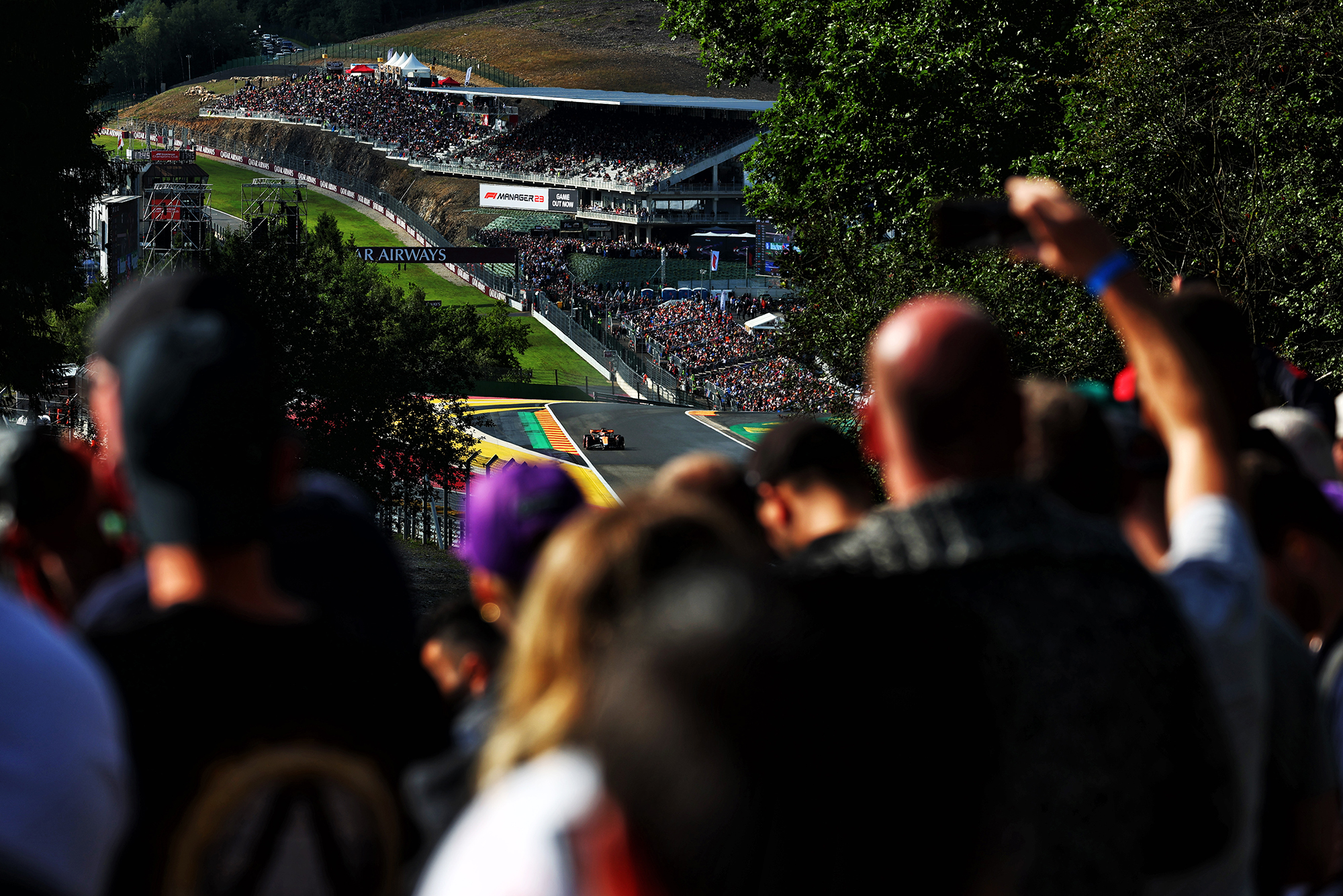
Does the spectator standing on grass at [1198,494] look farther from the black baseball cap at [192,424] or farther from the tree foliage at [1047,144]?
the tree foliage at [1047,144]

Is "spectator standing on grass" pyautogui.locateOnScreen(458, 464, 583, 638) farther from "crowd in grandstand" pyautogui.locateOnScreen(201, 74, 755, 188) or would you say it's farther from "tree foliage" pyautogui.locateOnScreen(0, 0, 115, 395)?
"crowd in grandstand" pyautogui.locateOnScreen(201, 74, 755, 188)

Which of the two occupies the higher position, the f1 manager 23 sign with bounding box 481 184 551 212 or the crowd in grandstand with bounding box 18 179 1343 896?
the crowd in grandstand with bounding box 18 179 1343 896

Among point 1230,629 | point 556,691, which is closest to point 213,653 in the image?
point 556,691

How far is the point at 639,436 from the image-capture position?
4850 centimetres

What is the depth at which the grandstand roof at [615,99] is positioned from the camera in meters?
99.8

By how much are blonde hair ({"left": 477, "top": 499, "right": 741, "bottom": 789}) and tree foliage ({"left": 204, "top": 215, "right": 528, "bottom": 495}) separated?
1191 inches

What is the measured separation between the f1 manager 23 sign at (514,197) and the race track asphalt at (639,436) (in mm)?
42243

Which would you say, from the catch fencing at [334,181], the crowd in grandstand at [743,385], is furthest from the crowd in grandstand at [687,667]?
the catch fencing at [334,181]

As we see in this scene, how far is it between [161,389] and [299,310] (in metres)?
32.6

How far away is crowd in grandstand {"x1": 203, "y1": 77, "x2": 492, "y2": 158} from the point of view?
109375 mm

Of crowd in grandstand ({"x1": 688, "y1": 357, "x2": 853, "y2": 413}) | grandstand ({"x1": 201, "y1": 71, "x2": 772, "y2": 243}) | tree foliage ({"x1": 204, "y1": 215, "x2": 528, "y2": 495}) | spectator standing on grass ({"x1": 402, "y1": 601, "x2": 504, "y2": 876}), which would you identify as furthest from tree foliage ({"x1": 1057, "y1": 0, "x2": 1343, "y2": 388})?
grandstand ({"x1": 201, "y1": 71, "x2": 772, "y2": 243})

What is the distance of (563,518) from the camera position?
2.89 meters

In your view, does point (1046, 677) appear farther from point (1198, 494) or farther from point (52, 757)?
point (52, 757)

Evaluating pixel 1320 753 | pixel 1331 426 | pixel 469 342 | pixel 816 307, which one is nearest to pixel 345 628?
pixel 1320 753
